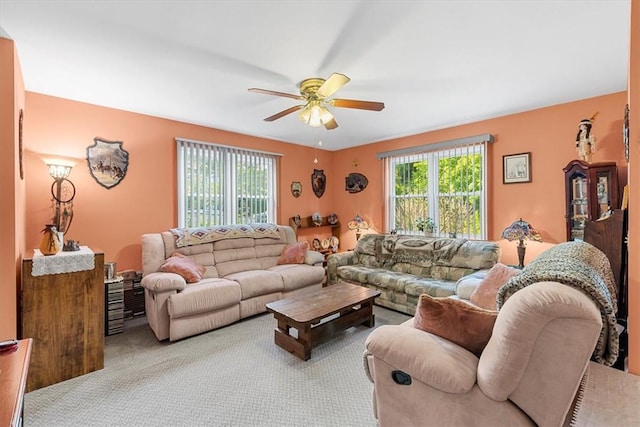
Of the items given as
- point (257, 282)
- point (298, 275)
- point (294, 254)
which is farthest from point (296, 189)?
point (257, 282)

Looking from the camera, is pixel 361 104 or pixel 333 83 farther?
pixel 361 104

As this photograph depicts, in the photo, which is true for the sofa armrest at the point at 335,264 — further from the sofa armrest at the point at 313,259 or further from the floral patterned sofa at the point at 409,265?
the sofa armrest at the point at 313,259

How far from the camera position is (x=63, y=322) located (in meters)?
2.19

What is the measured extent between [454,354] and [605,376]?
1021 millimetres

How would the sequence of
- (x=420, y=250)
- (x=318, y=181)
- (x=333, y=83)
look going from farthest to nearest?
(x=318, y=181) < (x=420, y=250) < (x=333, y=83)

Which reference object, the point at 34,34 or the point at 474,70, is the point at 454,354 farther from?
the point at 34,34

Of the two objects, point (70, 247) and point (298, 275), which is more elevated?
point (70, 247)

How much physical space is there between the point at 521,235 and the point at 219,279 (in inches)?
140

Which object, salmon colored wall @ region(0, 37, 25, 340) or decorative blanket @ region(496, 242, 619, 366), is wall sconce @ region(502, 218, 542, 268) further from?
salmon colored wall @ region(0, 37, 25, 340)

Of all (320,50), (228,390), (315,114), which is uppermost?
(320,50)

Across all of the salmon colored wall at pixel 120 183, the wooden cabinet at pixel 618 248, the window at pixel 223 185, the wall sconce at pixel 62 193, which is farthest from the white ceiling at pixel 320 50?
the wooden cabinet at pixel 618 248

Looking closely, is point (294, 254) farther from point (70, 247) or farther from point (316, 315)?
point (70, 247)

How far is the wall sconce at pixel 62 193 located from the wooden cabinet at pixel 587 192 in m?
5.24

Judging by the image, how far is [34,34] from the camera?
1.97m
